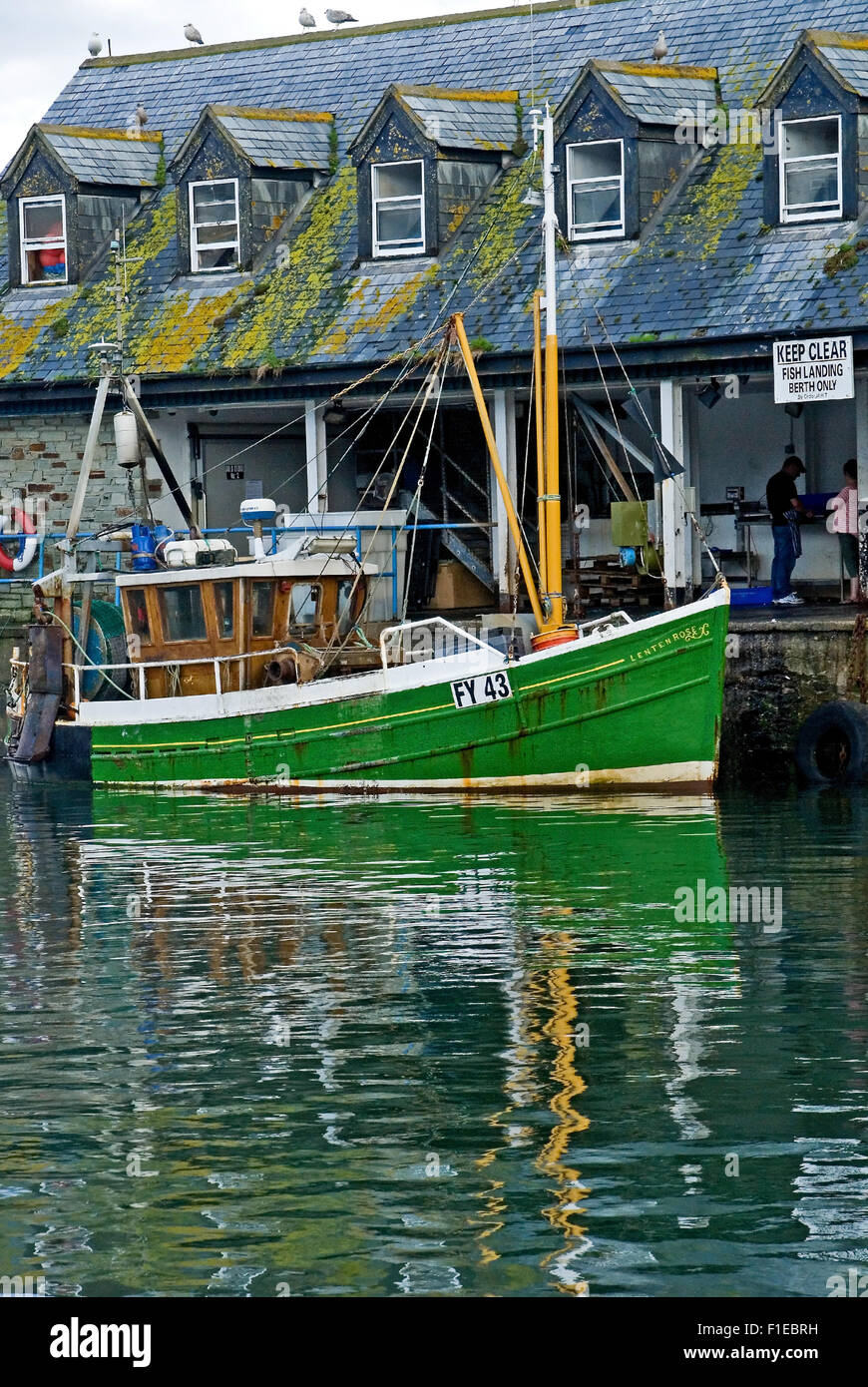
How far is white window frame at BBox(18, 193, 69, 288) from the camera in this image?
35.8 meters

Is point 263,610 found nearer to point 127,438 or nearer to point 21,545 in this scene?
point 127,438

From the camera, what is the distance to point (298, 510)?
34062 mm

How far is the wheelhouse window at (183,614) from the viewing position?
27141 millimetres

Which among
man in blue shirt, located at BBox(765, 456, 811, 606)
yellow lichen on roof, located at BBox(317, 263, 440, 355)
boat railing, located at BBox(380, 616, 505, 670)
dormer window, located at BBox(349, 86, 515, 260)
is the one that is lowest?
boat railing, located at BBox(380, 616, 505, 670)

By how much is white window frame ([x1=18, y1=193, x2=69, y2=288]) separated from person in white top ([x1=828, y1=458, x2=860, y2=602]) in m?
13.7

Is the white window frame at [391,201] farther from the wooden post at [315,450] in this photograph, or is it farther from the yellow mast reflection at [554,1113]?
the yellow mast reflection at [554,1113]

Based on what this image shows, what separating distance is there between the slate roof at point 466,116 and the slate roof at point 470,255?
0.55 m

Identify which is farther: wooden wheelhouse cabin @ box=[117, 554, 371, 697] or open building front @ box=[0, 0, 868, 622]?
open building front @ box=[0, 0, 868, 622]

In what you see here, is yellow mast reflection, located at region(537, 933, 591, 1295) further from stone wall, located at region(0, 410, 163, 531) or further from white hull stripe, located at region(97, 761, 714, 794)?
stone wall, located at region(0, 410, 163, 531)

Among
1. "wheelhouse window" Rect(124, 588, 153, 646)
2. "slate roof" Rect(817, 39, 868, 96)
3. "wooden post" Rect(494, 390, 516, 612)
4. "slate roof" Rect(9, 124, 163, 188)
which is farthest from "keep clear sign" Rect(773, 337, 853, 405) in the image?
"slate roof" Rect(9, 124, 163, 188)

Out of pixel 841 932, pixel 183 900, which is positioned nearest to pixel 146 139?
pixel 183 900

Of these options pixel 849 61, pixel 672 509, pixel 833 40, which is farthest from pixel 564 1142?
pixel 833 40

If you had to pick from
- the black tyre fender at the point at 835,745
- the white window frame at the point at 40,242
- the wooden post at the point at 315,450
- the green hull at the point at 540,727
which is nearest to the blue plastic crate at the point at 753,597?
the black tyre fender at the point at 835,745
